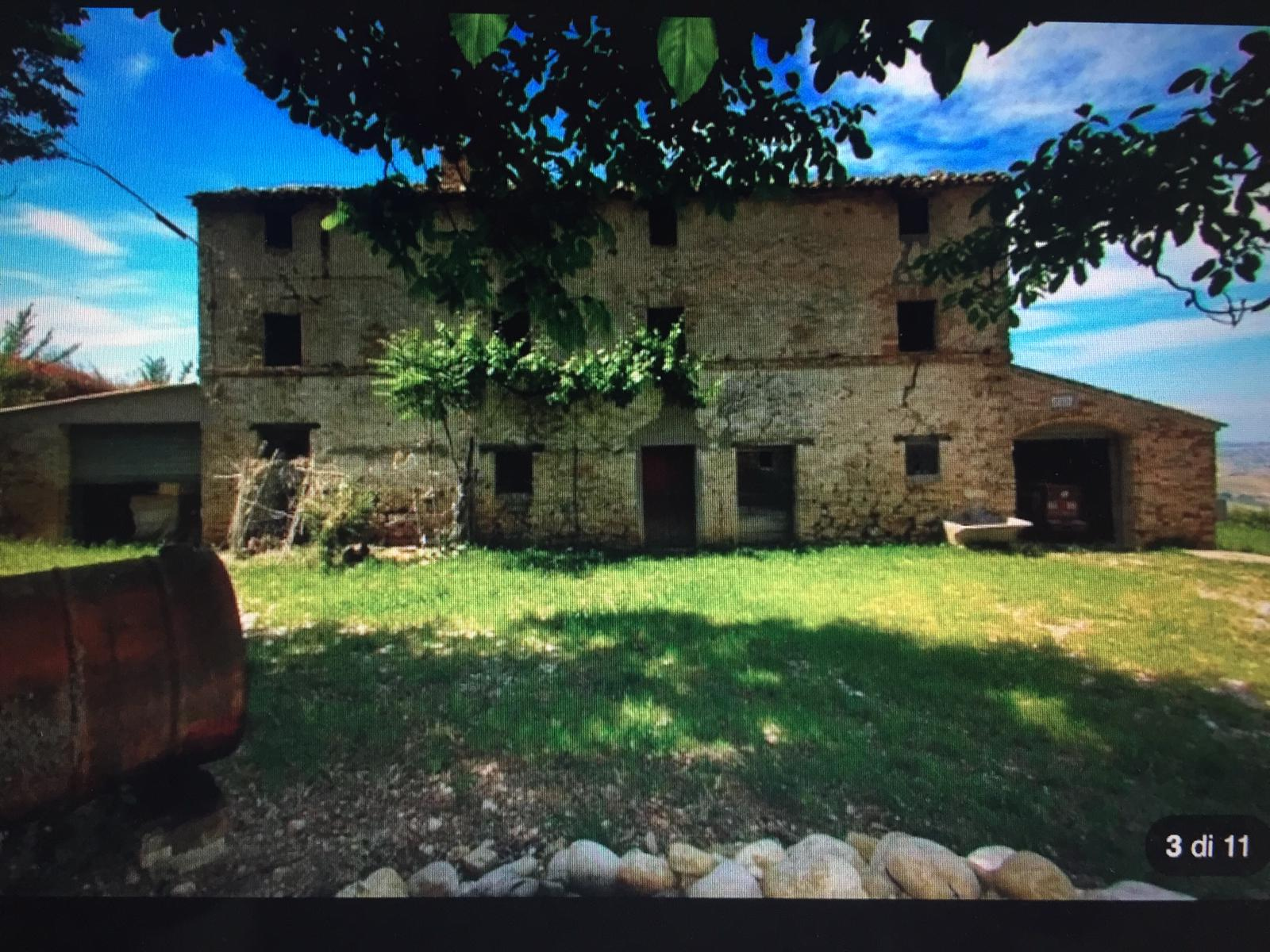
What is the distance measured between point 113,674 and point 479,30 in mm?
1789

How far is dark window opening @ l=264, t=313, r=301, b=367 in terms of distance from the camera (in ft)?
9.00

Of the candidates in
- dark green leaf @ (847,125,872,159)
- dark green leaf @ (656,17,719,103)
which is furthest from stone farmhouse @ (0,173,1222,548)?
dark green leaf @ (656,17,719,103)

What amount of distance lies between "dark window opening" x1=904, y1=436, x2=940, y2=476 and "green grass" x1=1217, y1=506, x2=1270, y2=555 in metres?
1.14

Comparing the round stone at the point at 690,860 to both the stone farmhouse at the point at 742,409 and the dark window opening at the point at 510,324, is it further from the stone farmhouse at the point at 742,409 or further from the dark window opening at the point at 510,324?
the dark window opening at the point at 510,324

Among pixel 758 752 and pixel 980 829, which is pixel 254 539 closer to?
pixel 758 752

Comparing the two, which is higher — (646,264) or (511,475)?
(646,264)

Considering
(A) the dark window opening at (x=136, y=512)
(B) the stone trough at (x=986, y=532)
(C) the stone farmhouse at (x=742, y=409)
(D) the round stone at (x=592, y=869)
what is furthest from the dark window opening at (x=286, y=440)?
(B) the stone trough at (x=986, y=532)

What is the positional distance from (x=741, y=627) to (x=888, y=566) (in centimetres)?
121

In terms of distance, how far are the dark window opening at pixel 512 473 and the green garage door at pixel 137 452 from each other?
59.9 inches

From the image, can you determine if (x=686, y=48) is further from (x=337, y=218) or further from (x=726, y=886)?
(x=726, y=886)

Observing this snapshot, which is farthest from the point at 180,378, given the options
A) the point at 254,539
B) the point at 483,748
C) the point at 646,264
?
the point at 646,264

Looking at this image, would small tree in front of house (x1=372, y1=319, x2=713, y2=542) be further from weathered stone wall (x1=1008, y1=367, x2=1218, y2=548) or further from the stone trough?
weathered stone wall (x1=1008, y1=367, x2=1218, y2=548)

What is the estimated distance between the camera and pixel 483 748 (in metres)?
1.68

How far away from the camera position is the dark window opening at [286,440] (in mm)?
2852
